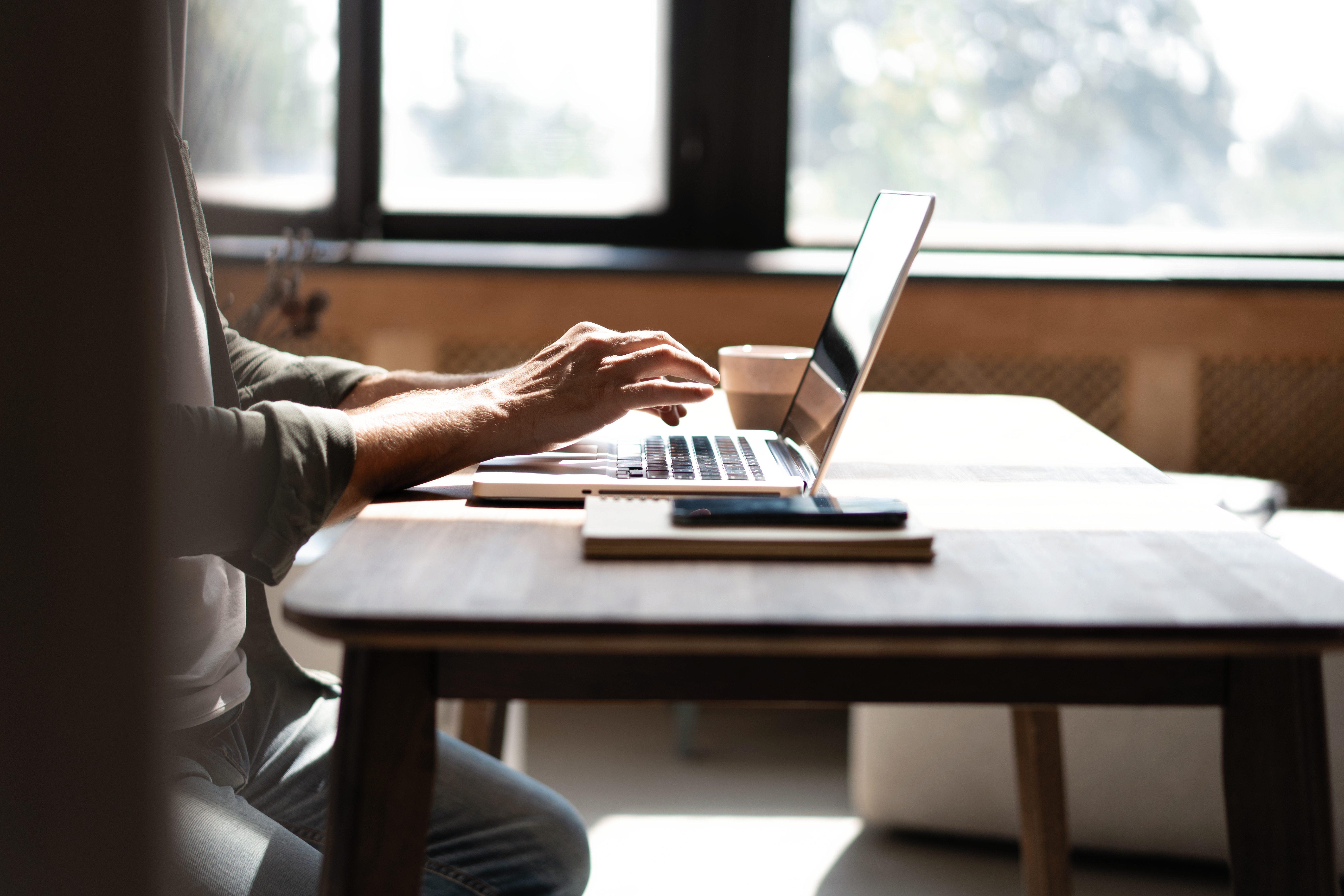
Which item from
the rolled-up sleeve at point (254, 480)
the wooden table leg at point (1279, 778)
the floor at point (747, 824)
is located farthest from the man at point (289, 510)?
the floor at point (747, 824)

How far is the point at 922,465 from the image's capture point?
97cm

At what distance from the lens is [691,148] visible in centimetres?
239

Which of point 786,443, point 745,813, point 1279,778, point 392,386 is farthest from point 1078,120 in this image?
point 1279,778

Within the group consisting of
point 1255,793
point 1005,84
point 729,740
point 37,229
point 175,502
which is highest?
point 1005,84

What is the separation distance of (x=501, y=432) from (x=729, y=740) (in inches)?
52.5

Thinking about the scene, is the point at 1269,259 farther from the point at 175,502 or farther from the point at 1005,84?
the point at 175,502

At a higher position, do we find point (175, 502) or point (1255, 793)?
point (175, 502)

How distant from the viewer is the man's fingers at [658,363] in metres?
Answer: 0.90

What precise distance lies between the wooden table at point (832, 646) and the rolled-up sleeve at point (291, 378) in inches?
18.3

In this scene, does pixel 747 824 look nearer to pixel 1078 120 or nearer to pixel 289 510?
pixel 289 510

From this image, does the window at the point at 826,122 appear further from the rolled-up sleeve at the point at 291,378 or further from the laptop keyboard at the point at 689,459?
the laptop keyboard at the point at 689,459

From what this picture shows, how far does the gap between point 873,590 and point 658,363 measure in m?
0.34

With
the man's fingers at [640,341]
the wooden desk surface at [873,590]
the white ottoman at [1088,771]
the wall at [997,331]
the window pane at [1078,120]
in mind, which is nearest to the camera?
the wooden desk surface at [873,590]

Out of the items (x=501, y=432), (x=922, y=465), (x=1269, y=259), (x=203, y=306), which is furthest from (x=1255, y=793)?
(x=1269, y=259)
